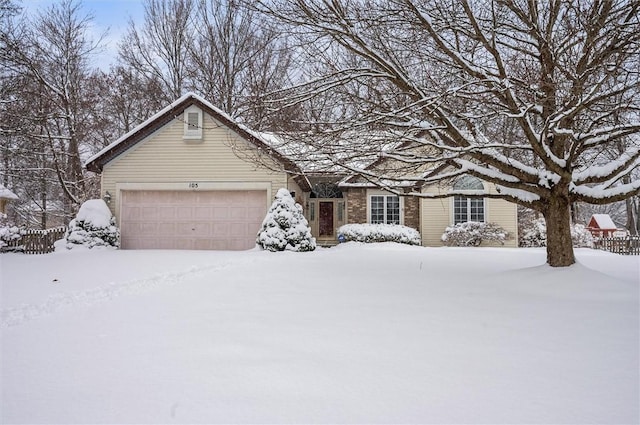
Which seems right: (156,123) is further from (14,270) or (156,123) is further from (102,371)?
(102,371)

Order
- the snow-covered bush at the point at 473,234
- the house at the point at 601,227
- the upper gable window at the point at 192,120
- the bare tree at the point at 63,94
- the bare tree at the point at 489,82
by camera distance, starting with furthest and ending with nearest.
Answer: the house at the point at 601,227, the bare tree at the point at 63,94, the snow-covered bush at the point at 473,234, the upper gable window at the point at 192,120, the bare tree at the point at 489,82

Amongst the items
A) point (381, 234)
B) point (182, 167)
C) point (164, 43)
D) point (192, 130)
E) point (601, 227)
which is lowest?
point (381, 234)

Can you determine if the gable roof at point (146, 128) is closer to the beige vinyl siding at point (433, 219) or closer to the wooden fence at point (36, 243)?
the wooden fence at point (36, 243)

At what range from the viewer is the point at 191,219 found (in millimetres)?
15609

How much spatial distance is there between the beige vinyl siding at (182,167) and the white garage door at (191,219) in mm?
307

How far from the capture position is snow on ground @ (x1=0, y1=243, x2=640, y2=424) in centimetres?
265

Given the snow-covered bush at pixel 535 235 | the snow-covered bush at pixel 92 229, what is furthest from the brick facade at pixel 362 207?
the snow-covered bush at pixel 92 229

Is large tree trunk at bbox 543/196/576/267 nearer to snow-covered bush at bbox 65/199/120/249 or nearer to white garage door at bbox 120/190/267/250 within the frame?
white garage door at bbox 120/190/267/250

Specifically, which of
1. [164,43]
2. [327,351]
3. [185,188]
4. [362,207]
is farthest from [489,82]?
[164,43]

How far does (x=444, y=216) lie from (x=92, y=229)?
1354 cm

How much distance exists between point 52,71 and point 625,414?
2571 centimetres

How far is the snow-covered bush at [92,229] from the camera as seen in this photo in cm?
1426

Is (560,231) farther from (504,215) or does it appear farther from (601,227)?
(601,227)

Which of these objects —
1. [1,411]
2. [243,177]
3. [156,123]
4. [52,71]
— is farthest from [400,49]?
[52,71]
